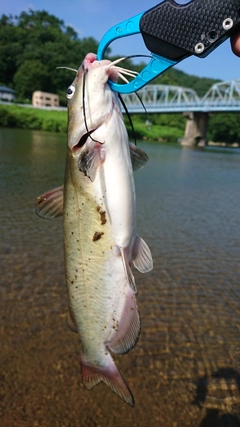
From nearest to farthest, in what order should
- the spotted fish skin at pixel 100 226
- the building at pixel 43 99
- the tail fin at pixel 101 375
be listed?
the spotted fish skin at pixel 100 226 < the tail fin at pixel 101 375 < the building at pixel 43 99

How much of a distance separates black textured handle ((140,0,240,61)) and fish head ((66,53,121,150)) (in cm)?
33

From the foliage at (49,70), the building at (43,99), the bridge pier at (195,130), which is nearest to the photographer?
the bridge pier at (195,130)

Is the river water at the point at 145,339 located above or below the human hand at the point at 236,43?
below

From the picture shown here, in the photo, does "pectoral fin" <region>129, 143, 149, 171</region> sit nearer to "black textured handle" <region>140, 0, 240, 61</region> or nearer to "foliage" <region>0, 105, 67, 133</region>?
"black textured handle" <region>140, 0, 240, 61</region>

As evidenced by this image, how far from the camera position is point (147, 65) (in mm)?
2436

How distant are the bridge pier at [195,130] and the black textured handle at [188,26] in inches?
2984

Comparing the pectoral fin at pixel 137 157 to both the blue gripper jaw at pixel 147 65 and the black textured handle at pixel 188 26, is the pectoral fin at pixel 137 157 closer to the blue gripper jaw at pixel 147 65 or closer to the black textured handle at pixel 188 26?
the blue gripper jaw at pixel 147 65

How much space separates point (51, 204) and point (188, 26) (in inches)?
61.9

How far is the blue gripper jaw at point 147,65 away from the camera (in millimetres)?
2379

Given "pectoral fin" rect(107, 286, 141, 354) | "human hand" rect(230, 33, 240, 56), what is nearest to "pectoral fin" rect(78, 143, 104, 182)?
"pectoral fin" rect(107, 286, 141, 354)

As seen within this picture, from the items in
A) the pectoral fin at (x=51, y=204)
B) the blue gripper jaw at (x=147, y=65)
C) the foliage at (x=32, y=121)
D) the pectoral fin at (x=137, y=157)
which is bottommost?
the foliage at (x=32, y=121)

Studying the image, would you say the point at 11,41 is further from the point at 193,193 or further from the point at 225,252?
the point at 225,252

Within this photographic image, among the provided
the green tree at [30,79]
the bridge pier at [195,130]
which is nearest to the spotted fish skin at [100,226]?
the bridge pier at [195,130]

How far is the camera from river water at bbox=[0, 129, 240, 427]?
171 inches
